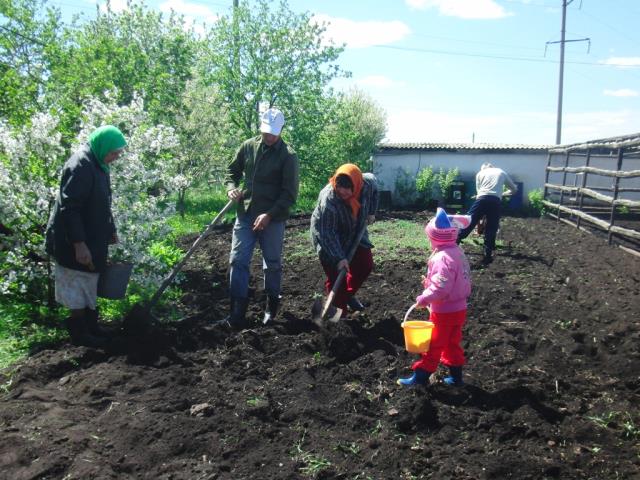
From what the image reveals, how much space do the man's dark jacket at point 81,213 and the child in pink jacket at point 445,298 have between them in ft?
8.36

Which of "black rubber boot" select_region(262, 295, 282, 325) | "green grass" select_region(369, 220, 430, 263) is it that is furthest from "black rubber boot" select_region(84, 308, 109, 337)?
"green grass" select_region(369, 220, 430, 263)

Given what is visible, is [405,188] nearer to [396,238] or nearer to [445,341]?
[396,238]

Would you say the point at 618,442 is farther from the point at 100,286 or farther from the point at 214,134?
the point at 214,134

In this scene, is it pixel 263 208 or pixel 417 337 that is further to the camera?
pixel 263 208

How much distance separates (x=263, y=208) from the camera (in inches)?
210

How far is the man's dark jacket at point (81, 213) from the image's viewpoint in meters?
4.38

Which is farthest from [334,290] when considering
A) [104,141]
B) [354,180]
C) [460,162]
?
[460,162]

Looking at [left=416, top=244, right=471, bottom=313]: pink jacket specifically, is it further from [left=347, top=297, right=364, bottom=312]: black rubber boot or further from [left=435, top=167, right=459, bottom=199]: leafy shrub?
[left=435, top=167, right=459, bottom=199]: leafy shrub

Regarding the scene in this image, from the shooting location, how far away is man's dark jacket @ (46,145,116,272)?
4.38 metres

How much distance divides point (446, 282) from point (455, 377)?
706 mm

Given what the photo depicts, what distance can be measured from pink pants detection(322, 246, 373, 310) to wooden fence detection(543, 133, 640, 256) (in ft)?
18.3

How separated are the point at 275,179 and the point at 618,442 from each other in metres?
3.38

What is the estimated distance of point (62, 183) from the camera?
14.5 feet

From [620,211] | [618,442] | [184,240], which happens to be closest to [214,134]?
[184,240]
